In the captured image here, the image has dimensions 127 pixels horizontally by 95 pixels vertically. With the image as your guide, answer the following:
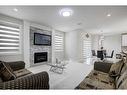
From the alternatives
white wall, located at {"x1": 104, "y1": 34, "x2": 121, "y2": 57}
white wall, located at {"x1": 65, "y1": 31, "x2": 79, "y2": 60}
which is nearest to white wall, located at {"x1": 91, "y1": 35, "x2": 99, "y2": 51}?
white wall, located at {"x1": 104, "y1": 34, "x2": 121, "y2": 57}

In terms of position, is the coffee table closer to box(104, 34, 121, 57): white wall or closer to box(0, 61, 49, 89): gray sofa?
box(0, 61, 49, 89): gray sofa

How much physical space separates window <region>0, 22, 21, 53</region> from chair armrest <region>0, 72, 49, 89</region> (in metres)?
1.98

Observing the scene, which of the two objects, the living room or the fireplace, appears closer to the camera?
the living room

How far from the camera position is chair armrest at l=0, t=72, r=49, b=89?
84cm

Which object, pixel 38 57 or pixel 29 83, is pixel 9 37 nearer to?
pixel 38 57

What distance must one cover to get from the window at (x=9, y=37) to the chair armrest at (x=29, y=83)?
198cm

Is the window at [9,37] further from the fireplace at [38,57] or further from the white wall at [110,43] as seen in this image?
the white wall at [110,43]

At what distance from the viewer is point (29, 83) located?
3.21 ft

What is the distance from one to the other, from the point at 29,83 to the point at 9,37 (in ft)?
6.99

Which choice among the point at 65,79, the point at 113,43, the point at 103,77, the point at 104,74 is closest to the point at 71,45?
the point at 113,43

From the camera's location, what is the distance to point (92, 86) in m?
1.31

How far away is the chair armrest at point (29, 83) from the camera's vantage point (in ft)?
2.76

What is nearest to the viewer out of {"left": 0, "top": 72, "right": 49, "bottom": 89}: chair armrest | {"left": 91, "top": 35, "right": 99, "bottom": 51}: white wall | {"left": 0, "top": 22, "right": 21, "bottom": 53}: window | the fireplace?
{"left": 0, "top": 72, "right": 49, "bottom": 89}: chair armrest

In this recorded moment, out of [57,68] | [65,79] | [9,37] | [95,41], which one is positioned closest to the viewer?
[65,79]
